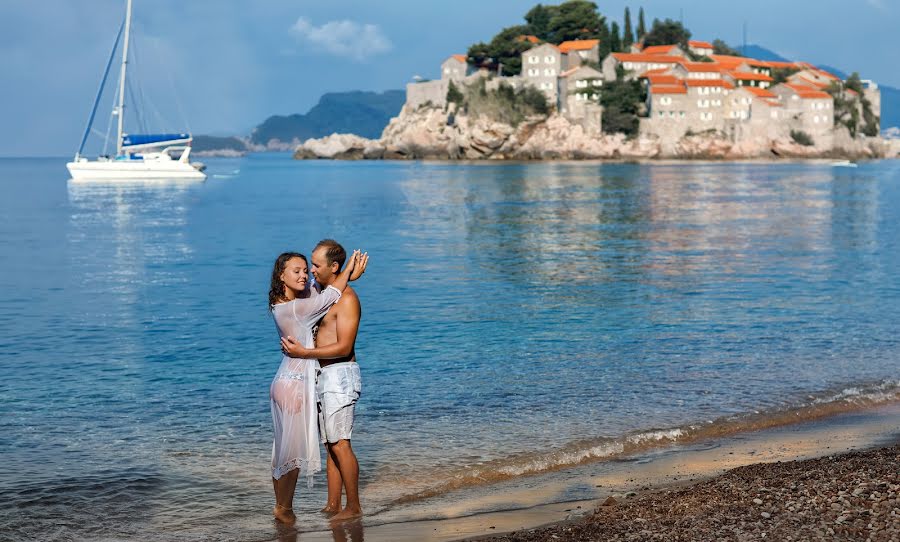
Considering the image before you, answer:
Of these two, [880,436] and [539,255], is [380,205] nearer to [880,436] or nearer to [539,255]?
[539,255]

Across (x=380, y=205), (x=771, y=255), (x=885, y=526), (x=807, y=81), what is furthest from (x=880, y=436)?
(x=807, y=81)

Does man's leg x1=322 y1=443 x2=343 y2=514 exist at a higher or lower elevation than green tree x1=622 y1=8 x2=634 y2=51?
lower

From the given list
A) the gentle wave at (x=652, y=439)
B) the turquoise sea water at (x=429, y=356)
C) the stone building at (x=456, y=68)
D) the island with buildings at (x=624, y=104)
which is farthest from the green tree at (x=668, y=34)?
the gentle wave at (x=652, y=439)

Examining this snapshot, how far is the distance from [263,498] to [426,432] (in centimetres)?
225

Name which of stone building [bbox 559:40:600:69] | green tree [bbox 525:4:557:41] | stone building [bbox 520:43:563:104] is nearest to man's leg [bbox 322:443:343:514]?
stone building [bbox 520:43:563:104]

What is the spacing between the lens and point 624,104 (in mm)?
112688

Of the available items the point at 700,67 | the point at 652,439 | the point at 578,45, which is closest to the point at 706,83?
the point at 700,67

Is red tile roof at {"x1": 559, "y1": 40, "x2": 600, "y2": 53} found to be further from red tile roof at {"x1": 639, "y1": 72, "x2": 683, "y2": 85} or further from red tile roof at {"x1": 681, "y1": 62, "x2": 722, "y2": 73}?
red tile roof at {"x1": 681, "y1": 62, "x2": 722, "y2": 73}

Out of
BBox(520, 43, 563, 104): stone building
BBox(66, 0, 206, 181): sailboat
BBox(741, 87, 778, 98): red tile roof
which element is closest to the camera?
BBox(66, 0, 206, 181): sailboat

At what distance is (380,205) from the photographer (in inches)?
2013

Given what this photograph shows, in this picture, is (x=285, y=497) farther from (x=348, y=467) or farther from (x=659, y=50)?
(x=659, y=50)

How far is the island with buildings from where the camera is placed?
11250cm

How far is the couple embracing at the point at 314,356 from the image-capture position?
642cm

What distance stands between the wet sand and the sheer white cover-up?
0.59 m
